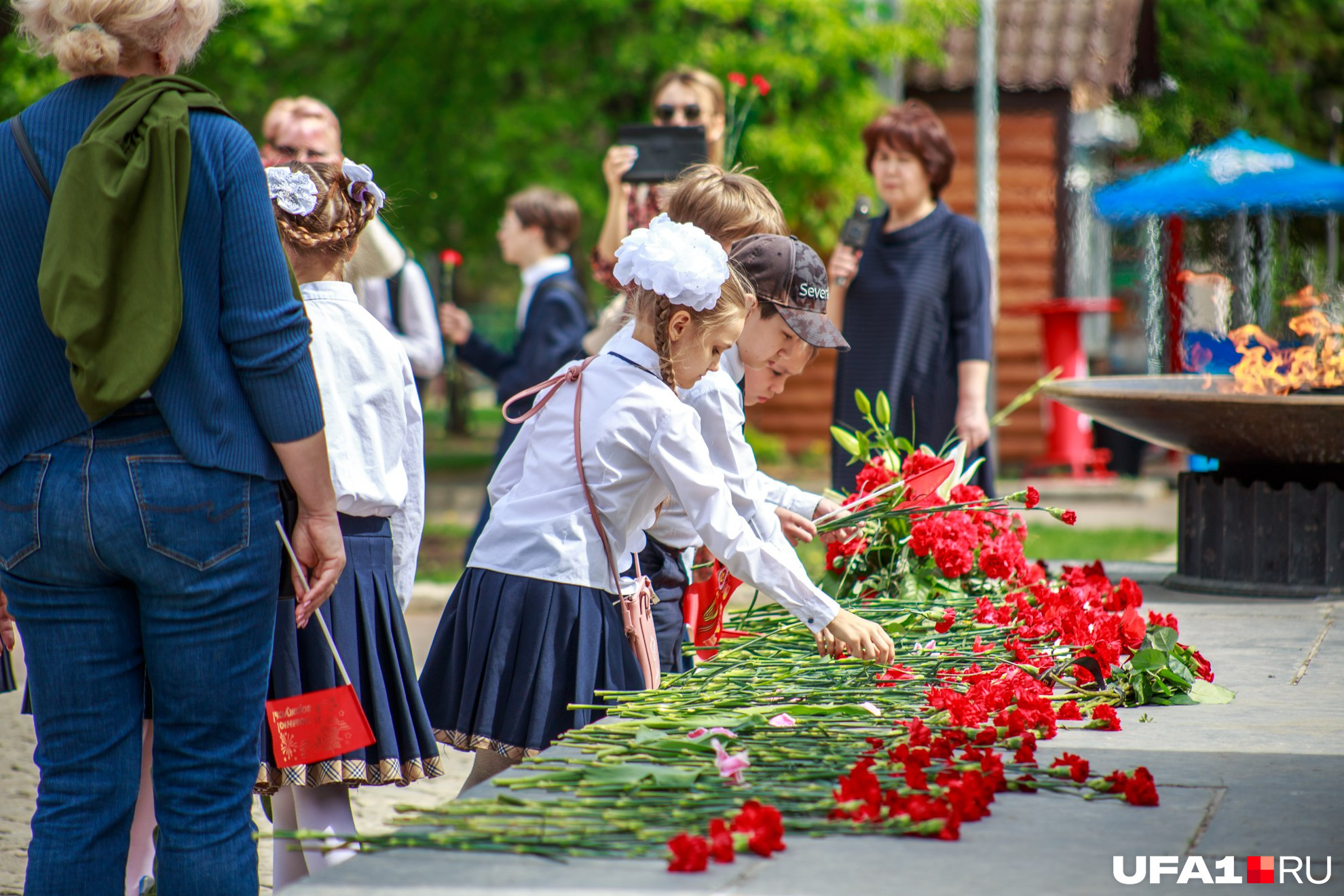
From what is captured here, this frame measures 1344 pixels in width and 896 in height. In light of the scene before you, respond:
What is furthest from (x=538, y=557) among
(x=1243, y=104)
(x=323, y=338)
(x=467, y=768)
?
(x=1243, y=104)

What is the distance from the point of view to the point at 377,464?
3299mm

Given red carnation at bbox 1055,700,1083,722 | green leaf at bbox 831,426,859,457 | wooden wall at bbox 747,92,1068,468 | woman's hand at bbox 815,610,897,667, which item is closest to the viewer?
woman's hand at bbox 815,610,897,667

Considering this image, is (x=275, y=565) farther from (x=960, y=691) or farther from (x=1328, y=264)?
(x=1328, y=264)

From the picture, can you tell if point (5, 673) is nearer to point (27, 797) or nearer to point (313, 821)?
point (313, 821)

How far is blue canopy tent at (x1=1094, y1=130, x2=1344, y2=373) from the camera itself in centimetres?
1288

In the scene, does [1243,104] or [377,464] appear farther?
[1243,104]

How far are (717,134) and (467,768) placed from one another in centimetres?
244

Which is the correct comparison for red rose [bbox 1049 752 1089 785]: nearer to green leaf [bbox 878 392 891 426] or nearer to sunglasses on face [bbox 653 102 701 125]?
green leaf [bbox 878 392 891 426]

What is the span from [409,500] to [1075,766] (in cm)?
165

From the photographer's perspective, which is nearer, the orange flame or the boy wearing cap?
the boy wearing cap

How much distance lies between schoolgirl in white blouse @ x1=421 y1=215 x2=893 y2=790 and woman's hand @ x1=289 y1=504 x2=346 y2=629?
57cm

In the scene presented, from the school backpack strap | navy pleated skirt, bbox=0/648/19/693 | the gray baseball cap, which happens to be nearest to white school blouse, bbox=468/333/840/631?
the gray baseball cap

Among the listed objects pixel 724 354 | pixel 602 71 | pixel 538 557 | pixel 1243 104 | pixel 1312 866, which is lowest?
pixel 1312 866

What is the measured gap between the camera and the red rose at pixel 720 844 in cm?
215
